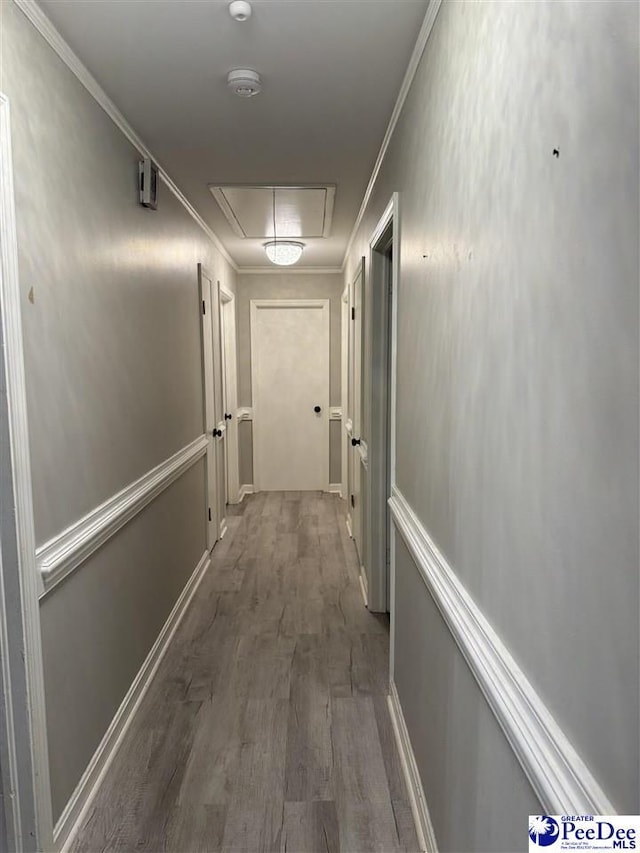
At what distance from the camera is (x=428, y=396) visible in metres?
1.58

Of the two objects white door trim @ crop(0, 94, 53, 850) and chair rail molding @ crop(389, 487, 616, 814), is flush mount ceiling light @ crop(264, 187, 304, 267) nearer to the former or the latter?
white door trim @ crop(0, 94, 53, 850)

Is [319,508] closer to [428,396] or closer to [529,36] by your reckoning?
[428,396]

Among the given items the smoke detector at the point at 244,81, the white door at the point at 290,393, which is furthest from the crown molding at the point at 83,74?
the white door at the point at 290,393

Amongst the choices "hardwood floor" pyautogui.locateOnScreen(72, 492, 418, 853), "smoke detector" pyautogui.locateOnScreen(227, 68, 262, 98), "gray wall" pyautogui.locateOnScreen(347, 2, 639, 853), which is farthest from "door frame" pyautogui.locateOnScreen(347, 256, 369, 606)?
"gray wall" pyautogui.locateOnScreen(347, 2, 639, 853)

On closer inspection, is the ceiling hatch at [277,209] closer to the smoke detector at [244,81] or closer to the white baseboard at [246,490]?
the smoke detector at [244,81]

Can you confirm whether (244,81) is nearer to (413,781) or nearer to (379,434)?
(379,434)

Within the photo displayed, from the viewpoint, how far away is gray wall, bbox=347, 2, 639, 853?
0.60 metres

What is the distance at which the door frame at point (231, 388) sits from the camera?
16.9 feet

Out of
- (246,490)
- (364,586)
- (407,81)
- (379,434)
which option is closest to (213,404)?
(379,434)

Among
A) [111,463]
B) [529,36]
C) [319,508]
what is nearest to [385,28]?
[529,36]

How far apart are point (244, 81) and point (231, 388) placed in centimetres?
364

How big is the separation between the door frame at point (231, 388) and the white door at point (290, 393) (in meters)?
0.34

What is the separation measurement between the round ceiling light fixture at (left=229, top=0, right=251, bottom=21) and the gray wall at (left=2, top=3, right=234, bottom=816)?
551mm

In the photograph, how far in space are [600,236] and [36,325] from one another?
4.58 feet
